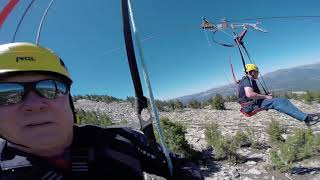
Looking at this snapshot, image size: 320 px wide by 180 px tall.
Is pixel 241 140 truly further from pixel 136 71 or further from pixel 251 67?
pixel 136 71

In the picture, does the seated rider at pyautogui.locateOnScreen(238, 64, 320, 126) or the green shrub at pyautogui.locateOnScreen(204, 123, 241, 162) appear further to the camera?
the seated rider at pyautogui.locateOnScreen(238, 64, 320, 126)

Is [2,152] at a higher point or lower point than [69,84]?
lower

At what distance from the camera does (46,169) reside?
1824 millimetres

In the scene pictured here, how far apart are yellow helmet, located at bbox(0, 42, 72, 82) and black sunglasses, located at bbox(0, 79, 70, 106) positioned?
0.23 feet

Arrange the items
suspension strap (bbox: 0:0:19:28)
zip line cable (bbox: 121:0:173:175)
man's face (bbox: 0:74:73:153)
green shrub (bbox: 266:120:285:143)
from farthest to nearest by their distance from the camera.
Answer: green shrub (bbox: 266:120:285:143) < suspension strap (bbox: 0:0:19:28) < zip line cable (bbox: 121:0:173:175) < man's face (bbox: 0:74:73:153)

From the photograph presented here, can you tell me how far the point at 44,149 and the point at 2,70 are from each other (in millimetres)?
486

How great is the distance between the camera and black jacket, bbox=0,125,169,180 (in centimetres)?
179

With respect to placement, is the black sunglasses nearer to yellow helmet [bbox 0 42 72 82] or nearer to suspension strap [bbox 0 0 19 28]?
yellow helmet [bbox 0 42 72 82]

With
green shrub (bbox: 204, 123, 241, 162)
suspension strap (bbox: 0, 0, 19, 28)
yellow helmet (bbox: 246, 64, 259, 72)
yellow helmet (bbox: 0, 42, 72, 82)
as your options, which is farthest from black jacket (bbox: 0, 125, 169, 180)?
yellow helmet (bbox: 246, 64, 259, 72)

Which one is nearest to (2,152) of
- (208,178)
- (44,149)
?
(44,149)

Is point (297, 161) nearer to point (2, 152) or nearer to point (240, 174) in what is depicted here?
point (240, 174)

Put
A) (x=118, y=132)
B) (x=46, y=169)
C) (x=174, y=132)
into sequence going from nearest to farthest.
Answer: (x=46, y=169)
(x=118, y=132)
(x=174, y=132)

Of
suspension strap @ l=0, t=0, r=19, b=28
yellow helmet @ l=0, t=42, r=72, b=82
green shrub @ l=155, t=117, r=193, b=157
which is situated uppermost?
suspension strap @ l=0, t=0, r=19, b=28

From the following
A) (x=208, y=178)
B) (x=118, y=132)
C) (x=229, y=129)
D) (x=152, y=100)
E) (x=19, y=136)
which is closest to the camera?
(x=19, y=136)
